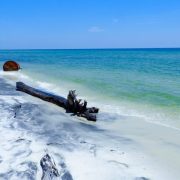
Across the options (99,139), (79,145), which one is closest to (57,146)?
(79,145)

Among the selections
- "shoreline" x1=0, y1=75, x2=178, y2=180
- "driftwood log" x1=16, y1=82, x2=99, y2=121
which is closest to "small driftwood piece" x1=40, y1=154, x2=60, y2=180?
"shoreline" x1=0, y1=75, x2=178, y2=180

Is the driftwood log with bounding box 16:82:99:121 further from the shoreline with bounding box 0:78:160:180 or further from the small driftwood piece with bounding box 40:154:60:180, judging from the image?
the small driftwood piece with bounding box 40:154:60:180

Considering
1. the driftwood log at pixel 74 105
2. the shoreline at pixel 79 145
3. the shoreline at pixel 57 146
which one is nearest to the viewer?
the shoreline at pixel 57 146

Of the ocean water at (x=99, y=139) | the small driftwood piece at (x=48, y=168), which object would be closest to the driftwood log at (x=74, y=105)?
the ocean water at (x=99, y=139)

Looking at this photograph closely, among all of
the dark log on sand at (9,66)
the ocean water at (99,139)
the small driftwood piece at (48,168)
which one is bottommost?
the dark log on sand at (9,66)

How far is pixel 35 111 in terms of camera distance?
13.4 m

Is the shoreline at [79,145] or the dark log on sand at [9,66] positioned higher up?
the shoreline at [79,145]

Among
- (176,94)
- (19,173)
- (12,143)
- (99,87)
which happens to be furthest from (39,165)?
(99,87)

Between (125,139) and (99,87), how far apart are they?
39.2 ft

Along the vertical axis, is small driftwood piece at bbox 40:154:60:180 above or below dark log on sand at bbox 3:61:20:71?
above

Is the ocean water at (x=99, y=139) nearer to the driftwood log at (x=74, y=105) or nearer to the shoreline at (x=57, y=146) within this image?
the shoreline at (x=57, y=146)

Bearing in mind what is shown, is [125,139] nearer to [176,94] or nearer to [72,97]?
[72,97]

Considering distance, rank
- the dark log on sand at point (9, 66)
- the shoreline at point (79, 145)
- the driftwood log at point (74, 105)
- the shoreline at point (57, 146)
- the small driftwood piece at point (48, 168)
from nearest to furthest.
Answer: the small driftwood piece at point (48, 168) → the shoreline at point (57, 146) → the shoreline at point (79, 145) → the driftwood log at point (74, 105) → the dark log on sand at point (9, 66)

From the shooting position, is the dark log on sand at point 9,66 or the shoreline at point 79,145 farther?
the dark log on sand at point 9,66
